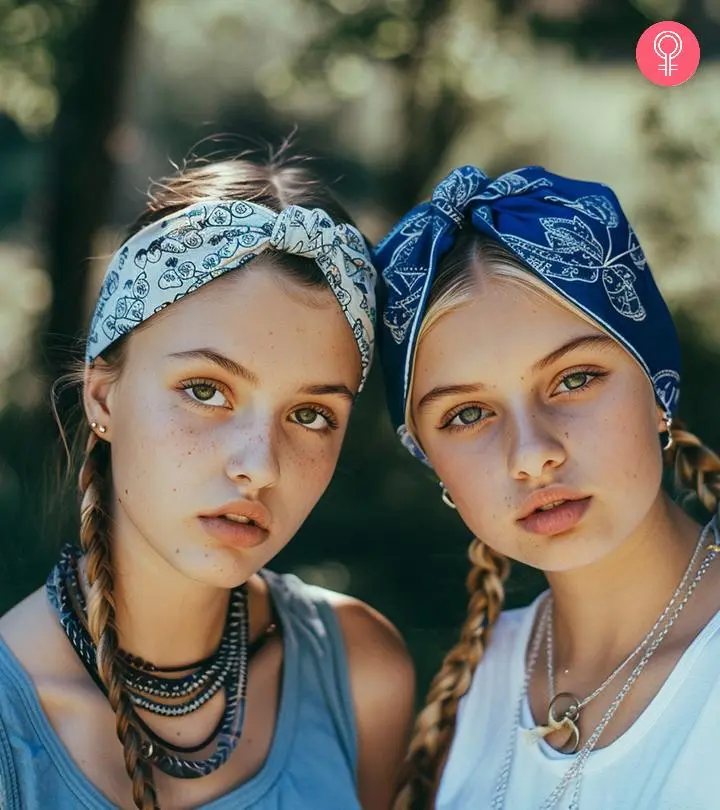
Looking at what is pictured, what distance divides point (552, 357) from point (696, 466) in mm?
550

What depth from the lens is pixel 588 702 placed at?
2633 mm

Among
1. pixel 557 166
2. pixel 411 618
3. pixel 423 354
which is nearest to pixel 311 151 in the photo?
pixel 557 166

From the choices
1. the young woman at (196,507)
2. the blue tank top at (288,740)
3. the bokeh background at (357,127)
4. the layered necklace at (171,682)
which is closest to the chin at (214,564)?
the young woman at (196,507)

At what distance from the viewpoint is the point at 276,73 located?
4.52 metres

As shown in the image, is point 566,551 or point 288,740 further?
point 288,740

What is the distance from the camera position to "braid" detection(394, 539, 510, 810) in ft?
9.19

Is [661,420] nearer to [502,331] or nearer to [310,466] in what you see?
[502,331]

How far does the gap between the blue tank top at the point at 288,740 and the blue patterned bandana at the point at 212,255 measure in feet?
2.26

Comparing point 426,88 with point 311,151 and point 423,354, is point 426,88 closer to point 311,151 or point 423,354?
point 311,151

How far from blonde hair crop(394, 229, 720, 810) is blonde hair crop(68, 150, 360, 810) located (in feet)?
0.91

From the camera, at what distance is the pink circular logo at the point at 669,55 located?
434 centimetres

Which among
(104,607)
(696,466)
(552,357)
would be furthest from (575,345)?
(104,607)

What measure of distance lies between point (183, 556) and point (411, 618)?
1.98 m

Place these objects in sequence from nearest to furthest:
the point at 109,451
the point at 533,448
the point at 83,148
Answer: the point at 533,448 < the point at 109,451 < the point at 83,148
